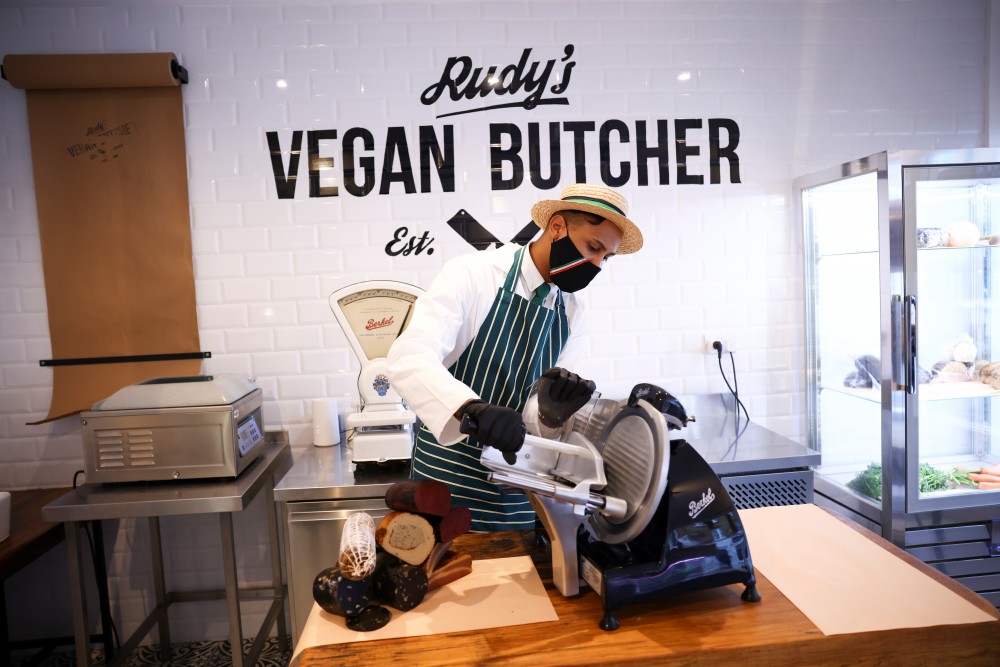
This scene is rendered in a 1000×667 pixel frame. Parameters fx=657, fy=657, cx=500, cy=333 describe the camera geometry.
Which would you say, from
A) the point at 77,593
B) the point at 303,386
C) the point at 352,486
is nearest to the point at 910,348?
the point at 352,486

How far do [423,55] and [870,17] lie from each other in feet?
7.78

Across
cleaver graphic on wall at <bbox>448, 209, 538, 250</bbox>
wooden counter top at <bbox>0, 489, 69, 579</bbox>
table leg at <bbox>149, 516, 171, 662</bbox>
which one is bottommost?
table leg at <bbox>149, 516, 171, 662</bbox>

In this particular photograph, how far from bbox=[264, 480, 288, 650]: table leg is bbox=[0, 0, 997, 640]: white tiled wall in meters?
0.27

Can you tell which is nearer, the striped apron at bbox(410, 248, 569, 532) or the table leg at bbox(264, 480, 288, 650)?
the striped apron at bbox(410, 248, 569, 532)

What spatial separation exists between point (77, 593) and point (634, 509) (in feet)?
7.80

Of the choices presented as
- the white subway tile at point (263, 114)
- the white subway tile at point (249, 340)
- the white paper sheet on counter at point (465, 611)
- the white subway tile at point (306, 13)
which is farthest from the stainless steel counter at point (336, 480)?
the white subway tile at point (306, 13)

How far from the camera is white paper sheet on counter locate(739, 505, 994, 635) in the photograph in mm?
1322

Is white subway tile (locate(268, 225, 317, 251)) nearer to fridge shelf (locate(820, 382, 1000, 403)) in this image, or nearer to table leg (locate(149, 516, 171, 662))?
table leg (locate(149, 516, 171, 662))

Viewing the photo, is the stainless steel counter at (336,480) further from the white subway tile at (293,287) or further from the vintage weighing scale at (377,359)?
the white subway tile at (293,287)

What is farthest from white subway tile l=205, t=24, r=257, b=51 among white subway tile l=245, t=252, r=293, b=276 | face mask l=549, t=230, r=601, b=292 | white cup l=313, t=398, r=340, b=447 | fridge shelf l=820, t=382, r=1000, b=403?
fridge shelf l=820, t=382, r=1000, b=403

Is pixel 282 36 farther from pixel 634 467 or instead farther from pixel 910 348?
pixel 910 348

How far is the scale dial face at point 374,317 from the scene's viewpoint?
272cm

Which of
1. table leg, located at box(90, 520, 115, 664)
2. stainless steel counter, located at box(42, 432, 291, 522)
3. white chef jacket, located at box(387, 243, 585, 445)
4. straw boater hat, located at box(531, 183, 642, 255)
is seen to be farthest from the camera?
table leg, located at box(90, 520, 115, 664)

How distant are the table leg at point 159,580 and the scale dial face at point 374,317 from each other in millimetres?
1499
